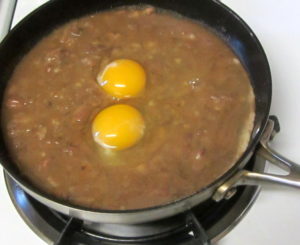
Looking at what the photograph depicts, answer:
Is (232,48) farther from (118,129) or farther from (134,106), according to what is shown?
(118,129)

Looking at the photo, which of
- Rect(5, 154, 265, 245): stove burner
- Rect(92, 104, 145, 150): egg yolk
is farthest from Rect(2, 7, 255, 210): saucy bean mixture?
Rect(5, 154, 265, 245): stove burner

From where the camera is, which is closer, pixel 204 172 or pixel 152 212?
pixel 152 212

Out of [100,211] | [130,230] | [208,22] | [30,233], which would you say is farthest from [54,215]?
[208,22]

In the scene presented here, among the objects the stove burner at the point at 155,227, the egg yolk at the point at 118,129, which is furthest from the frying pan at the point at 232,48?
the egg yolk at the point at 118,129

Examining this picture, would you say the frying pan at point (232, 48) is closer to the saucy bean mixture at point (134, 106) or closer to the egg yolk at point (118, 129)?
the saucy bean mixture at point (134, 106)

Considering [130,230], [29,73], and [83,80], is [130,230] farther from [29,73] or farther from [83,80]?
[29,73]

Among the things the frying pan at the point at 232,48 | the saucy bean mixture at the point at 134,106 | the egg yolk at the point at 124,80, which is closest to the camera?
the frying pan at the point at 232,48

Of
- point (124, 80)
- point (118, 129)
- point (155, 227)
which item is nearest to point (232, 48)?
point (124, 80)
